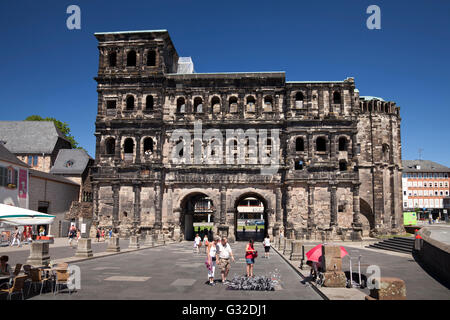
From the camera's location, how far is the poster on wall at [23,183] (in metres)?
37.6

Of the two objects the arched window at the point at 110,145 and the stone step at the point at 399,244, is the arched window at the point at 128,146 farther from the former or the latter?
the stone step at the point at 399,244

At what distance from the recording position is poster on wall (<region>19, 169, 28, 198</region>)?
3759 cm

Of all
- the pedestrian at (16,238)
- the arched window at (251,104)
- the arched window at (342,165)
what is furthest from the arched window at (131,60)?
the arched window at (342,165)

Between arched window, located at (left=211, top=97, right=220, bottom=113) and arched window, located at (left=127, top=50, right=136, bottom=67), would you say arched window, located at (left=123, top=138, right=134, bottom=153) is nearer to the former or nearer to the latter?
arched window, located at (left=127, top=50, right=136, bottom=67)

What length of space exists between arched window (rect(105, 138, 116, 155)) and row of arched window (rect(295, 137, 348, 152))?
2021 centimetres

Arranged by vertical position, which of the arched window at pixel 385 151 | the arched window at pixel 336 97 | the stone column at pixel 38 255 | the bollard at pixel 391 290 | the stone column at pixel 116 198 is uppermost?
the arched window at pixel 336 97

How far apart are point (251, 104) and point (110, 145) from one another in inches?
658

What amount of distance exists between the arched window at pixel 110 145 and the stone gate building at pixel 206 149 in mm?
128

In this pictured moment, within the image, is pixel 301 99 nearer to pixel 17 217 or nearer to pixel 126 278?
pixel 126 278

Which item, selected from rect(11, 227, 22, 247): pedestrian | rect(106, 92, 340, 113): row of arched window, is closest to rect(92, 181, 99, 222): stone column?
rect(106, 92, 340, 113): row of arched window

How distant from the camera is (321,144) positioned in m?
43.5

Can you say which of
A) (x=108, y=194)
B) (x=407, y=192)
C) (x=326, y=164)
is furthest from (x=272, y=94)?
(x=407, y=192)

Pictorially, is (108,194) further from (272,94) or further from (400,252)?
(400,252)

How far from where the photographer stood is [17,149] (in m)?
52.7
